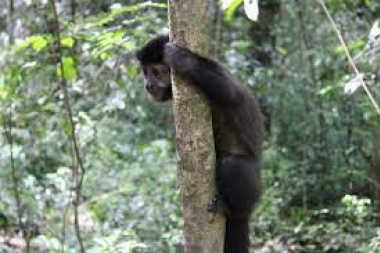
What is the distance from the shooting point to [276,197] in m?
7.30

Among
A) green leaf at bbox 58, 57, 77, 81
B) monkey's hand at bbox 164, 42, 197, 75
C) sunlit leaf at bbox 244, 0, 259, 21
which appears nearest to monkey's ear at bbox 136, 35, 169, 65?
green leaf at bbox 58, 57, 77, 81

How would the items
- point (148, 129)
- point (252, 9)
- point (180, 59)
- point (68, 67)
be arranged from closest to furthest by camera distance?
point (252, 9), point (180, 59), point (68, 67), point (148, 129)

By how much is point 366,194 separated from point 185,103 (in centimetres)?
512

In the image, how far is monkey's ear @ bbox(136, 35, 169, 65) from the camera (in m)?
3.94

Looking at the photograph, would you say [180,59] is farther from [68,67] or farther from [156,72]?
[68,67]

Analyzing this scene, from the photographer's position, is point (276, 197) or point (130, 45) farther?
point (276, 197)

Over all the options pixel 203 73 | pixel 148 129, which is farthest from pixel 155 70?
pixel 148 129

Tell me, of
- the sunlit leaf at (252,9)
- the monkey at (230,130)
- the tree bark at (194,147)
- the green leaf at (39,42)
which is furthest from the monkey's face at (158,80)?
the sunlit leaf at (252,9)

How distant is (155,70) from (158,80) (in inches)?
2.4

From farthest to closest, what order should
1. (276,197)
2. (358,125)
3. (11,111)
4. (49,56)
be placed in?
(358,125), (276,197), (11,111), (49,56)

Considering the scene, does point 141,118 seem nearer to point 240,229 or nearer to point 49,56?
point 49,56

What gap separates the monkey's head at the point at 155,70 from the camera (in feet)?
13.1

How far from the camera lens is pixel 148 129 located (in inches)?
319

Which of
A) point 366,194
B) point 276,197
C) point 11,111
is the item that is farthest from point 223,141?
point 366,194
